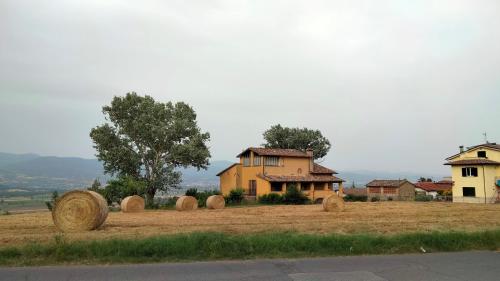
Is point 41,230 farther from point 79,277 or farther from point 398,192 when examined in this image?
point 398,192

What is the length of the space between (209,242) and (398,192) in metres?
72.5

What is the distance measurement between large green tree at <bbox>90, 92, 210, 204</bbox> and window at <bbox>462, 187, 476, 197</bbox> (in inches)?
1259

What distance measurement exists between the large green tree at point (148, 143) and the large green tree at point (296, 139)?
94.8 feet

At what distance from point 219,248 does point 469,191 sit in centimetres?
5236

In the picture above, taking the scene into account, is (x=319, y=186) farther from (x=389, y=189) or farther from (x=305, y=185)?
(x=389, y=189)

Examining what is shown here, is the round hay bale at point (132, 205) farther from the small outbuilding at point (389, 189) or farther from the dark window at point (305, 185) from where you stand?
the small outbuilding at point (389, 189)

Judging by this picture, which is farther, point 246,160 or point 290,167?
point 290,167

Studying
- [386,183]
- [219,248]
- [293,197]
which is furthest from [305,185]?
[219,248]

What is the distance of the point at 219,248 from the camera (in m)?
11.6

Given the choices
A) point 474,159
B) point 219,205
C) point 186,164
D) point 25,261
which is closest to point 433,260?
point 25,261

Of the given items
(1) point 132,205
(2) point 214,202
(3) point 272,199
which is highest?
(3) point 272,199

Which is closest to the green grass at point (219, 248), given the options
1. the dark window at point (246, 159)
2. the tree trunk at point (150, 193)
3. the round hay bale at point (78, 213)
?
the round hay bale at point (78, 213)

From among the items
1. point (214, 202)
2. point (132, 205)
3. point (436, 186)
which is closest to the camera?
point (132, 205)

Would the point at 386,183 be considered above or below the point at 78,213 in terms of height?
above
